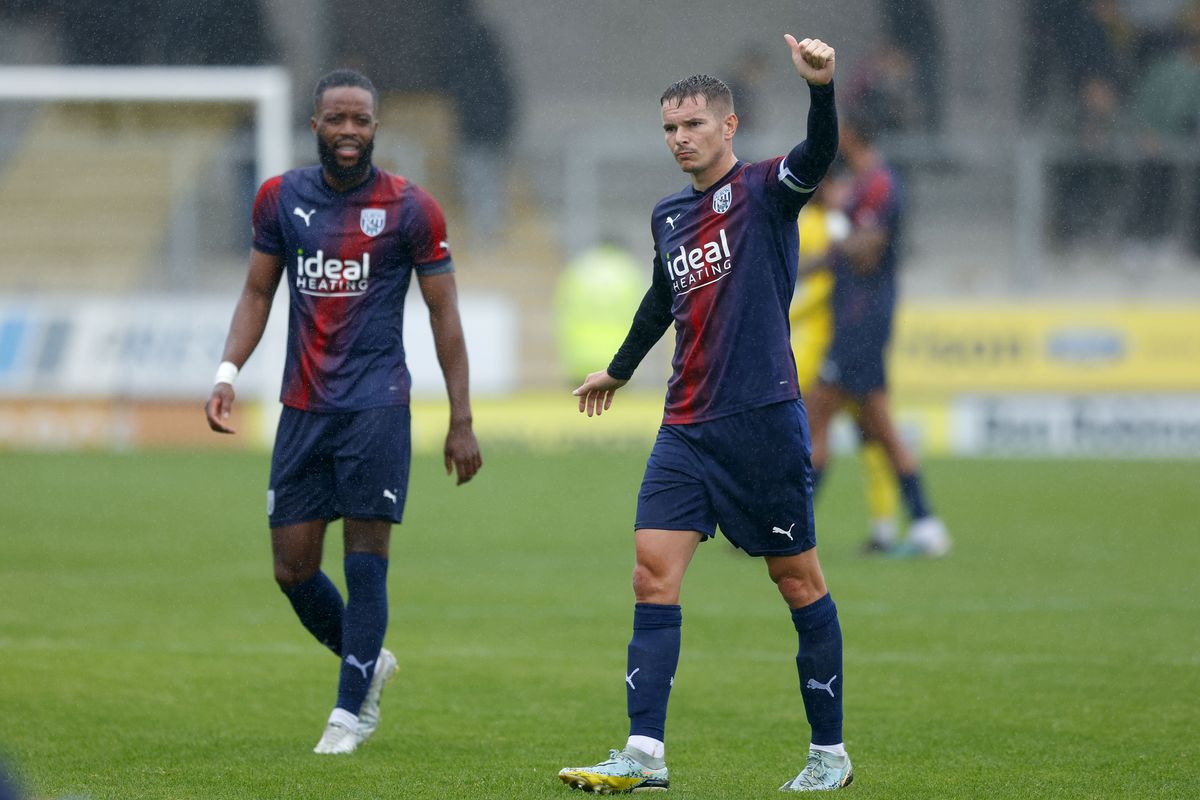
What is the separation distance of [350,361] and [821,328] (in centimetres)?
564

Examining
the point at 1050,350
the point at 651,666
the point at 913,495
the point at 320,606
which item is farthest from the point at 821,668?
the point at 1050,350

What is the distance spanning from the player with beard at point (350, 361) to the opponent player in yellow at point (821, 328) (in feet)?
16.7

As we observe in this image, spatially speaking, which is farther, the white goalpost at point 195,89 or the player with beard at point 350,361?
the white goalpost at point 195,89

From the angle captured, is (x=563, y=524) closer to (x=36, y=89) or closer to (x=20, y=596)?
(x=20, y=596)

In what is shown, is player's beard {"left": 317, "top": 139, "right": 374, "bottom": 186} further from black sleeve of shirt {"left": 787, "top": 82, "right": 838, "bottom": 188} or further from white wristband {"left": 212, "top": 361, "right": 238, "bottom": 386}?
black sleeve of shirt {"left": 787, "top": 82, "right": 838, "bottom": 188}

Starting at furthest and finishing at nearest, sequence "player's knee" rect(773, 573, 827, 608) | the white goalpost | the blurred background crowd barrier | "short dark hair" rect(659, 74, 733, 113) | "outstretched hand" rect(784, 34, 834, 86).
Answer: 1. the blurred background crowd barrier
2. the white goalpost
3. "player's knee" rect(773, 573, 827, 608)
4. "short dark hair" rect(659, 74, 733, 113)
5. "outstretched hand" rect(784, 34, 834, 86)

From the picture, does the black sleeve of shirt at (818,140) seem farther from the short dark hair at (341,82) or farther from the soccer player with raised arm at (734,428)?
the short dark hair at (341,82)

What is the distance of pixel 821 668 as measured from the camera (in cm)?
525

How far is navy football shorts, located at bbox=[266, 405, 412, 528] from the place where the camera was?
5.92 m

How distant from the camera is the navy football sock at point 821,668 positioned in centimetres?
522

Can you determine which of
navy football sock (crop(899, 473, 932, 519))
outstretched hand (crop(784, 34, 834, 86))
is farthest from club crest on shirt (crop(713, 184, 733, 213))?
navy football sock (crop(899, 473, 932, 519))

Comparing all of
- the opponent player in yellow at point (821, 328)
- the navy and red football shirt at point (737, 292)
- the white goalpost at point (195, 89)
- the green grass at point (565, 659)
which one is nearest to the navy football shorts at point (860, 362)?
the opponent player in yellow at point (821, 328)

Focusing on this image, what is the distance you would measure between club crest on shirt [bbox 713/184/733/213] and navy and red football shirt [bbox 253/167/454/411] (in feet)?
3.86

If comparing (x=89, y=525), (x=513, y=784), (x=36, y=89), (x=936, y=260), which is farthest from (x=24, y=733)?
(x=936, y=260)
